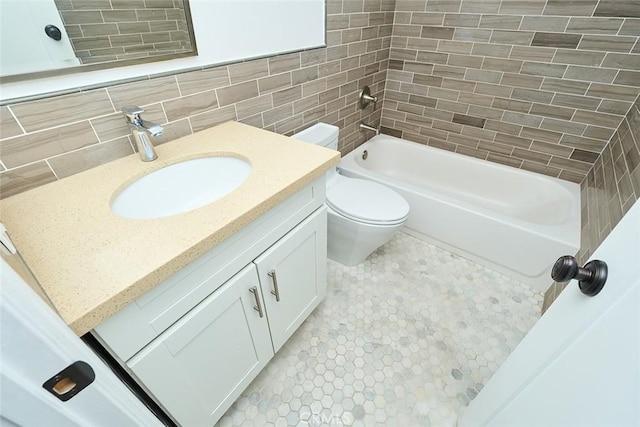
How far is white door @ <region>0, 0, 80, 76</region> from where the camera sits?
2.19 feet

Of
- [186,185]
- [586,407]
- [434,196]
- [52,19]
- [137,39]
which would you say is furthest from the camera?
[434,196]

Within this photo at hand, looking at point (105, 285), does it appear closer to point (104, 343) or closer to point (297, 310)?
point (104, 343)

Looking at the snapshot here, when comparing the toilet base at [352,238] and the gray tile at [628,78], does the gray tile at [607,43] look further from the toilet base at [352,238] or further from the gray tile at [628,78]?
the toilet base at [352,238]

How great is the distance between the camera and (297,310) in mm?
1172

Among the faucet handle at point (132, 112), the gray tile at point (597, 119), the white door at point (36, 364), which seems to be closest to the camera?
the white door at point (36, 364)

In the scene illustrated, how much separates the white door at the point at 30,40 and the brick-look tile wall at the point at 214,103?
0.26 ft

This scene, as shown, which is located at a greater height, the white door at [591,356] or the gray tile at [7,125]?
the gray tile at [7,125]

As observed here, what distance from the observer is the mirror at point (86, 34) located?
68cm

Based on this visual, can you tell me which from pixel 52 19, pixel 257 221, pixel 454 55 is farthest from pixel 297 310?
pixel 454 55

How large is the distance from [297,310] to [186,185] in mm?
650

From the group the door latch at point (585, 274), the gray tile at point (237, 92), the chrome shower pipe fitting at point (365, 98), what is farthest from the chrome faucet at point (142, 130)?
the chrome shower pipe fitting at point (365, 98)

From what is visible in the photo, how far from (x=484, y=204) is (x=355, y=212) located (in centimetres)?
117

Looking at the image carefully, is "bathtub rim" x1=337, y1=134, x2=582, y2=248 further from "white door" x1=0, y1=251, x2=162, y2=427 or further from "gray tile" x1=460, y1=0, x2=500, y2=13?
"white door" x1=0, y1=251, x2=162, y2=427

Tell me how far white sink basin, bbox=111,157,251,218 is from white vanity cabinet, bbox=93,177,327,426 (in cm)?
25
